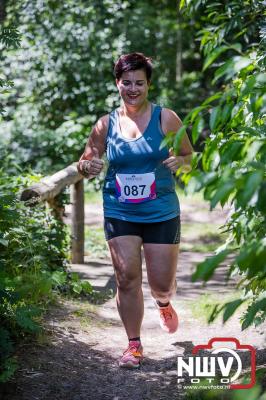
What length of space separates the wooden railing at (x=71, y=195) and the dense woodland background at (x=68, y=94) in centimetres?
11

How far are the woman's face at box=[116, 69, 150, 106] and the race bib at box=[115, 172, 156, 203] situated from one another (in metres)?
0.46

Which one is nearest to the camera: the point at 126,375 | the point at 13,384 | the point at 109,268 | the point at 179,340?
the point at 13,384

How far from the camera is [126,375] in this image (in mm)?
3955

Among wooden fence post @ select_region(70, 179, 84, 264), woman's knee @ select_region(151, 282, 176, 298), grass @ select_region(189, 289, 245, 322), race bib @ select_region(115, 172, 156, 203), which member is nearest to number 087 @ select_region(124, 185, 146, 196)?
race bib @ select_region(115, 172, 156, 203)

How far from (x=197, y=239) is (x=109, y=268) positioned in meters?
2.08

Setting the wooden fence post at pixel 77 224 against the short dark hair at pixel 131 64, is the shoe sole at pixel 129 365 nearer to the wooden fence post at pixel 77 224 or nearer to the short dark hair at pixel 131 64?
the short dark hair at pixel 131 64

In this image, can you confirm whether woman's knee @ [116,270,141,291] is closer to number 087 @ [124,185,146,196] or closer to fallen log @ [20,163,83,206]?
number 087 @ [124,185,146,196]

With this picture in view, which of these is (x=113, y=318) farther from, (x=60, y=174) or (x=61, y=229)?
(x=60, y=174)

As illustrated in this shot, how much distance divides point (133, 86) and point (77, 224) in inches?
127

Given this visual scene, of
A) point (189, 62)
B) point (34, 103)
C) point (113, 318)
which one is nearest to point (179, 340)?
point (113, 318)

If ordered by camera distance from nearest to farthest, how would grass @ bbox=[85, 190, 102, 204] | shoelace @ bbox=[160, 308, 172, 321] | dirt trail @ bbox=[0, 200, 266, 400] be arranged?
dirt trail @ bbox=[0, 200, 266, 400] → shoelace @ bbox=[160, 308, 172, 321] → grass @ bbox=[85, 190, 102, 204]

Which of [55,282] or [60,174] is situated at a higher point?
[60,174]

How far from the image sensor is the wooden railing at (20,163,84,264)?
212 inches

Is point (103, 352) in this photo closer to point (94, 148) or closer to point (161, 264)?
point (161, 264)
